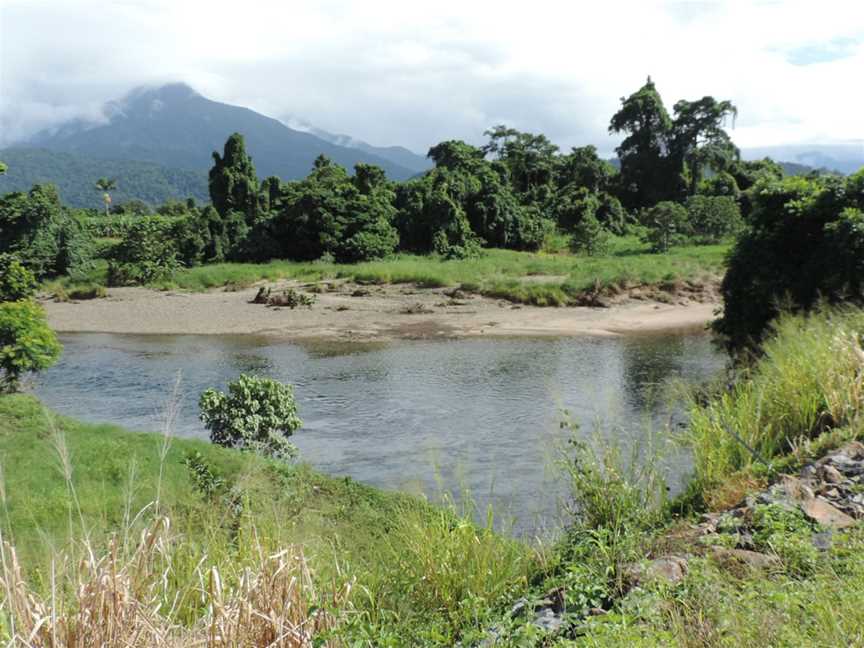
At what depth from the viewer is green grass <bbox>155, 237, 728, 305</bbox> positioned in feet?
99.9


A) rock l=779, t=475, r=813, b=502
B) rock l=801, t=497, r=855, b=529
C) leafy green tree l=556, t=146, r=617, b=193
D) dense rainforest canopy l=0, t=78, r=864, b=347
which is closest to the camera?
rock l=801, t=497, r=855, b=529

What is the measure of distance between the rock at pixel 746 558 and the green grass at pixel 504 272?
25.2m

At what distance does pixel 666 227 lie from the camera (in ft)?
130

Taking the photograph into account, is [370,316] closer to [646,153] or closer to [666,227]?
[666,227]

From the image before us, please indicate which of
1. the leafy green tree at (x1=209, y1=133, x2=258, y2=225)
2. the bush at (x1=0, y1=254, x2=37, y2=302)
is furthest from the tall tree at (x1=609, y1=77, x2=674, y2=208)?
the bush at (x1=0, y1=254, x2=37, y2=302)

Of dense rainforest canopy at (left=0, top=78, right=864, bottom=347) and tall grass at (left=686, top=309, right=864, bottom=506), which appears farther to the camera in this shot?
dense rainforest canopy at (left=0, top=78, right=864, bottom=347)

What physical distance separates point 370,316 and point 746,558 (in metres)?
24.0

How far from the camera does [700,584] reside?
3.76 m

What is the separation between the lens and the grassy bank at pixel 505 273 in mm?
30375

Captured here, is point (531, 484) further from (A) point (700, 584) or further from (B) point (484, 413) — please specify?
(A) point (700, 584)

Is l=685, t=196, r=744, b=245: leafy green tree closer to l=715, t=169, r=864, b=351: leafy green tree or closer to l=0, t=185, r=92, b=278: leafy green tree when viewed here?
l=715, t=169, r=864, b=351: leafy green tree

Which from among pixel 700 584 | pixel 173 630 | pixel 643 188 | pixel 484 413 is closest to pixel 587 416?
pixel 484 413

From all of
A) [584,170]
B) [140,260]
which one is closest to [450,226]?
[140,260]

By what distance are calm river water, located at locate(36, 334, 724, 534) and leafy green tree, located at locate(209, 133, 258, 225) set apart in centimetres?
2009
